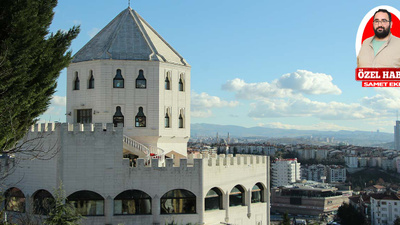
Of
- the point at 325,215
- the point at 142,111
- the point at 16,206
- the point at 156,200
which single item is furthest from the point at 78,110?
the point at 325,215

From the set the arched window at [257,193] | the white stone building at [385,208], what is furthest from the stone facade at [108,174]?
the white stone building at [385,208]

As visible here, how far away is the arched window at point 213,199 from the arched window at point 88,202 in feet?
16.9

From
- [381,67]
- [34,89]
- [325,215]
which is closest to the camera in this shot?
[34,89]

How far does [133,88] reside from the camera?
89.5 ft

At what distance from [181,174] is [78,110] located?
8.11m

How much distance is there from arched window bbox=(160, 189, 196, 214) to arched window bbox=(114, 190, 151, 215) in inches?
34.6

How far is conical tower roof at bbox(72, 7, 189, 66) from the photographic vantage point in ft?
90.8

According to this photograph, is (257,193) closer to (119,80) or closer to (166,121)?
(166,121)

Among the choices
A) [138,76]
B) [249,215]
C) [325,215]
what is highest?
[138,76]

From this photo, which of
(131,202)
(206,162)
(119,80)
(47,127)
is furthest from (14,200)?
(206,162)

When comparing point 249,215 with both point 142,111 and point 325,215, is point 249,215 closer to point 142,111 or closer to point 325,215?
point 142,111

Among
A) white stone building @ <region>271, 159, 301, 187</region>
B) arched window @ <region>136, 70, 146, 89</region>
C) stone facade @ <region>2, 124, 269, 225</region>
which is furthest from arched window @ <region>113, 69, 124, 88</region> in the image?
white stone building @ <region>271, 159, 301, 187</region>

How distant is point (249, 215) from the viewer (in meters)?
27.0

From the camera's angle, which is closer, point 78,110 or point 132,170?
point 132,170
